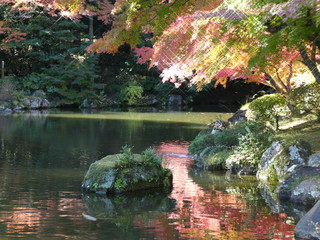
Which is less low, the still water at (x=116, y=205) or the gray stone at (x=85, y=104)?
the gray stone at (x=85, y=104)

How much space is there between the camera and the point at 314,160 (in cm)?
921

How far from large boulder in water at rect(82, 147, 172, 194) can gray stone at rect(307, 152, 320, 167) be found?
2.61 meters

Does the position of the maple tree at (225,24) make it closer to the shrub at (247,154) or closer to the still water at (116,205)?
the shrub at (247,154)

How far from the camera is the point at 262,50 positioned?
7.91 meters

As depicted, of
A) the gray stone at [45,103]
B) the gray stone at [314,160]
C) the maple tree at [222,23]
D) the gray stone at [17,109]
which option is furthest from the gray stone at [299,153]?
the gray stone at [45,103]

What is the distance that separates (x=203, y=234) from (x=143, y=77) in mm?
30644

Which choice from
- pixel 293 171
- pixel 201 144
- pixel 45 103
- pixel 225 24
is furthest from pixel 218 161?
pixel 45 103

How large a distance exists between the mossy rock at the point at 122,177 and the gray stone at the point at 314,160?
2628mm

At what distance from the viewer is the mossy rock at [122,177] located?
8.85 m

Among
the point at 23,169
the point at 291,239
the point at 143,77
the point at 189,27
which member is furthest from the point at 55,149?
the point at 143,77

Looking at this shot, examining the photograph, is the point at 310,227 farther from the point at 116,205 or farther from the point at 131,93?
the point at 131,93

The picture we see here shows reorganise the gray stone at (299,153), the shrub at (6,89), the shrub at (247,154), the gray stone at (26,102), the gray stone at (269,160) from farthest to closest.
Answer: the gray stone at (26,102) < the shrub at (6,89) < the shrub at (247,154) < the gray stone at (269,160) < the gray stone at (299,153)

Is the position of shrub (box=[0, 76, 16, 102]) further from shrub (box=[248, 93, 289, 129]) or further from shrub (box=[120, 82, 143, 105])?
shrub (box=[248, 93, 289, 129])

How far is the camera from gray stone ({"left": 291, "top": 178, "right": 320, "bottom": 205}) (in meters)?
7.94
